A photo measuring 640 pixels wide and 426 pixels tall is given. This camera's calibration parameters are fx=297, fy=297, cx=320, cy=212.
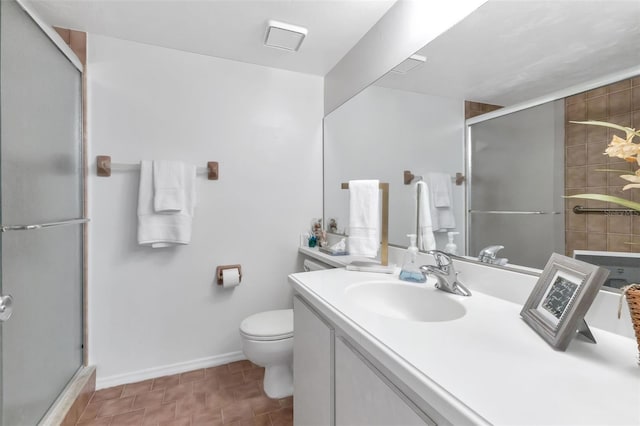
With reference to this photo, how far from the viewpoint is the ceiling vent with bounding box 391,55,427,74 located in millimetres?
1425

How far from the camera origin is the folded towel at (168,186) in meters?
1.85

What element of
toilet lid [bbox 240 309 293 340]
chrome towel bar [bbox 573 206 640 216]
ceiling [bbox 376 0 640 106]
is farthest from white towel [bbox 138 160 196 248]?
chrome towel bar [bbox 573 206 640 216]

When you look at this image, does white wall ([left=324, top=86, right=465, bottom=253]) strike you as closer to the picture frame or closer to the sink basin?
the sink basin

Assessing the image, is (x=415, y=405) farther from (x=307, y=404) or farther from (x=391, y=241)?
(x=391, y=241)

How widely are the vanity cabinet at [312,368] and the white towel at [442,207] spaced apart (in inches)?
27.9

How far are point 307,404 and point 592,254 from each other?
42.6 inches

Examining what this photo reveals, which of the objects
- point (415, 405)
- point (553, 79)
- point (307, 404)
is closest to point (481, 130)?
point (553, 79)


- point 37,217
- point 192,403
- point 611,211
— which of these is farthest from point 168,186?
point 611,211

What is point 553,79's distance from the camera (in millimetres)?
899

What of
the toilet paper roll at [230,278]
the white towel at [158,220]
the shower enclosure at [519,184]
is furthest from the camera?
the toilet paper roll at [230,278]

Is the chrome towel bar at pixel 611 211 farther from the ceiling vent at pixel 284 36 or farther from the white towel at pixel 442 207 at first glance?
the ceiling vent at pixel 284 36

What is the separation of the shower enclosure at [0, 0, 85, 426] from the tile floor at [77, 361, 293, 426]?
28cm

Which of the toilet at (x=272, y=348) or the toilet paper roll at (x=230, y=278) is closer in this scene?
the toilet at (x=272, y=348)

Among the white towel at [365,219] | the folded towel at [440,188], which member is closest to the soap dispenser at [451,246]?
the folded towel at [440,188]
